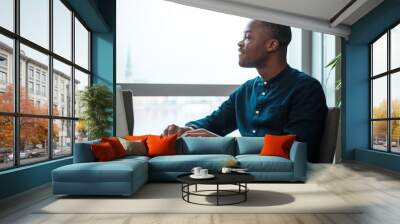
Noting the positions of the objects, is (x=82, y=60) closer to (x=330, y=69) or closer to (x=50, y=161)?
(x=50, y=161)

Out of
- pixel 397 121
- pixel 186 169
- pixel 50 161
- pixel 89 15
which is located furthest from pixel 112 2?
pixel 397 121

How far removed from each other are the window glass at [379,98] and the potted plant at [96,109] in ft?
19.0

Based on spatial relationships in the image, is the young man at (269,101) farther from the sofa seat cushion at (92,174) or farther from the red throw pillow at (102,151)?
the sofa seat cushion at (92,174)

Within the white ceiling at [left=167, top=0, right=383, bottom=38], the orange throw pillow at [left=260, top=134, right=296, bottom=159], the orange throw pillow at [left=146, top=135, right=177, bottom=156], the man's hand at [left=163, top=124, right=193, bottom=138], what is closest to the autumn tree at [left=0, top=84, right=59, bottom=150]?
the orange throw pillow at [left=146, top=135, right=177, bottom=156]

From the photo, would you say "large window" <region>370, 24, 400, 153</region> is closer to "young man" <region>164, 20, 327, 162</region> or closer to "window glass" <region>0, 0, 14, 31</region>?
"young man" <region>164, 20, 327, 162</region>

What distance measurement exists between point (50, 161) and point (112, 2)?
411 cm

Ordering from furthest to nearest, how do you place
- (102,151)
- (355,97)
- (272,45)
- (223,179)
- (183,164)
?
(355,97)
(272,45)
(183,164)
(102,151)
(223,179)

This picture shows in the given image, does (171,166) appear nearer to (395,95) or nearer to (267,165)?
(267,165)

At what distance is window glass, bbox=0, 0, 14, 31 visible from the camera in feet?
15.3

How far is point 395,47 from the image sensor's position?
782 centimetres

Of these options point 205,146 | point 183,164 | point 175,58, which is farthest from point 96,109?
point 183,164

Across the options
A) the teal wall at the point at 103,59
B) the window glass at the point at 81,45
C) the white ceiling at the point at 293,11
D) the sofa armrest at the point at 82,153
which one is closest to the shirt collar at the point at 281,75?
the white ceiling at the point at 293,11

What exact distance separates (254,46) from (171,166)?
403 centimetres

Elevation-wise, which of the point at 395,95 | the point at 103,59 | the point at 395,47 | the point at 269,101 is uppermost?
the point at 395,47
